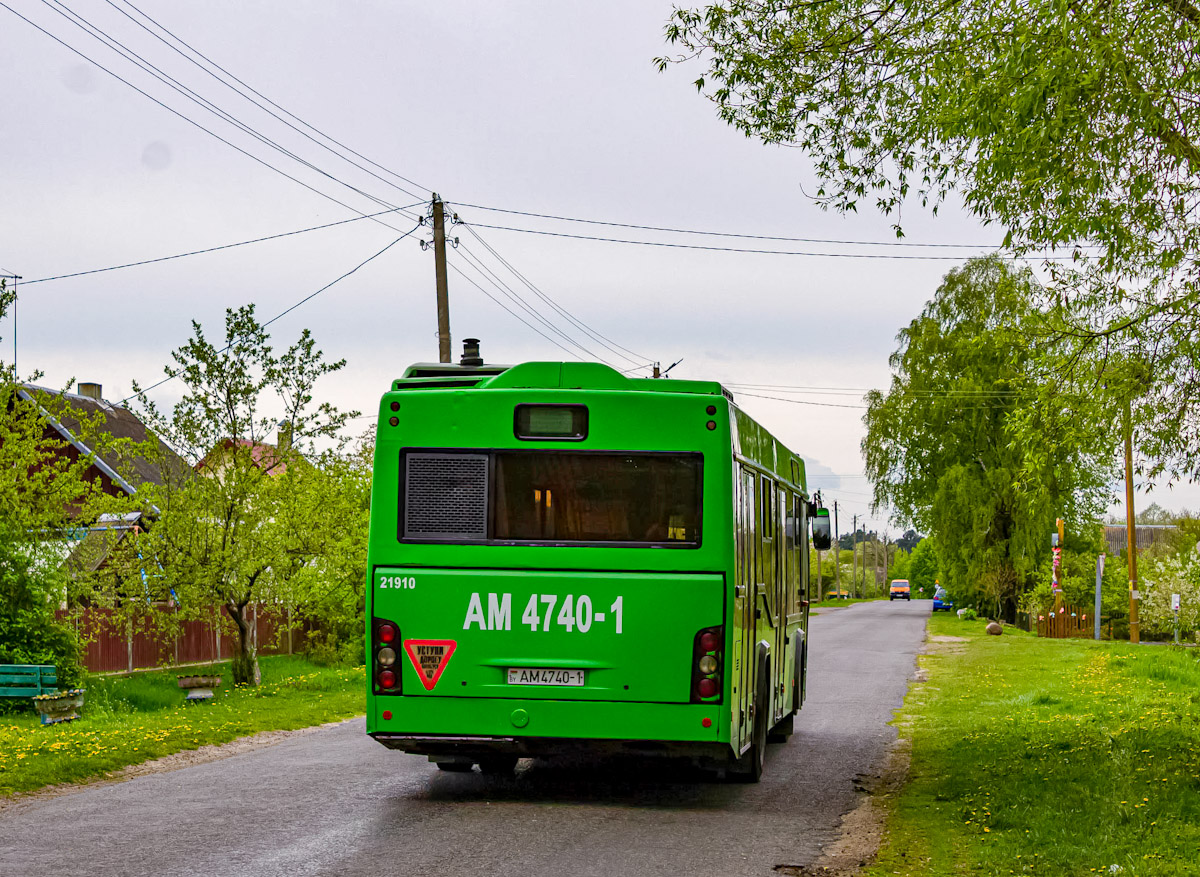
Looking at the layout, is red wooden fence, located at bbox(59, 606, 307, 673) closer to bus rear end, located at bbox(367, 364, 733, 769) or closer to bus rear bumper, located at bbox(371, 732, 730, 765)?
bus rear bumper, located at bbox(371, 732, 730, 765)

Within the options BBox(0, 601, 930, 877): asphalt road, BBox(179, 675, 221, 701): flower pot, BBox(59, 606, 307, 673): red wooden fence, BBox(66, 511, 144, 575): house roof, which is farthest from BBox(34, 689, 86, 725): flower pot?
BBox(0, 601, 930, 877): asphalt road

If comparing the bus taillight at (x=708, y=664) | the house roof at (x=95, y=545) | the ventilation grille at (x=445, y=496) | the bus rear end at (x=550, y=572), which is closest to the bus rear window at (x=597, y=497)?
the bus rear end at (x=550, y=572)

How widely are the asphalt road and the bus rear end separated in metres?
0.61

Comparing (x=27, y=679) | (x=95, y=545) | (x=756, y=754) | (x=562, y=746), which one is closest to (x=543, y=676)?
(x=562, y=746)

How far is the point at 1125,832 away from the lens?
28.1 feet

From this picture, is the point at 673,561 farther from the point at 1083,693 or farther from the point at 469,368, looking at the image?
the point at 1083,693

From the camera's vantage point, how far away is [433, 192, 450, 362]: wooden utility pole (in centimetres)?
2380

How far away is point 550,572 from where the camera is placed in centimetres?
924

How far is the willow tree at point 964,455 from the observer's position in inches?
1939

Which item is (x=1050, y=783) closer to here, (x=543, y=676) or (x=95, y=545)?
(x=543, y=676)

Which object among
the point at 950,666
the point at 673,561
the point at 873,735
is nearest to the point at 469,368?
the point at 673,561

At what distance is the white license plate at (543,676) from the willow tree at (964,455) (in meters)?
40.4

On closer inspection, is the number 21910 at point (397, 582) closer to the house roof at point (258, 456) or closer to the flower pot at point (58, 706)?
the flower pot at point (58, 706)

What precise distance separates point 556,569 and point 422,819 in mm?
1919
